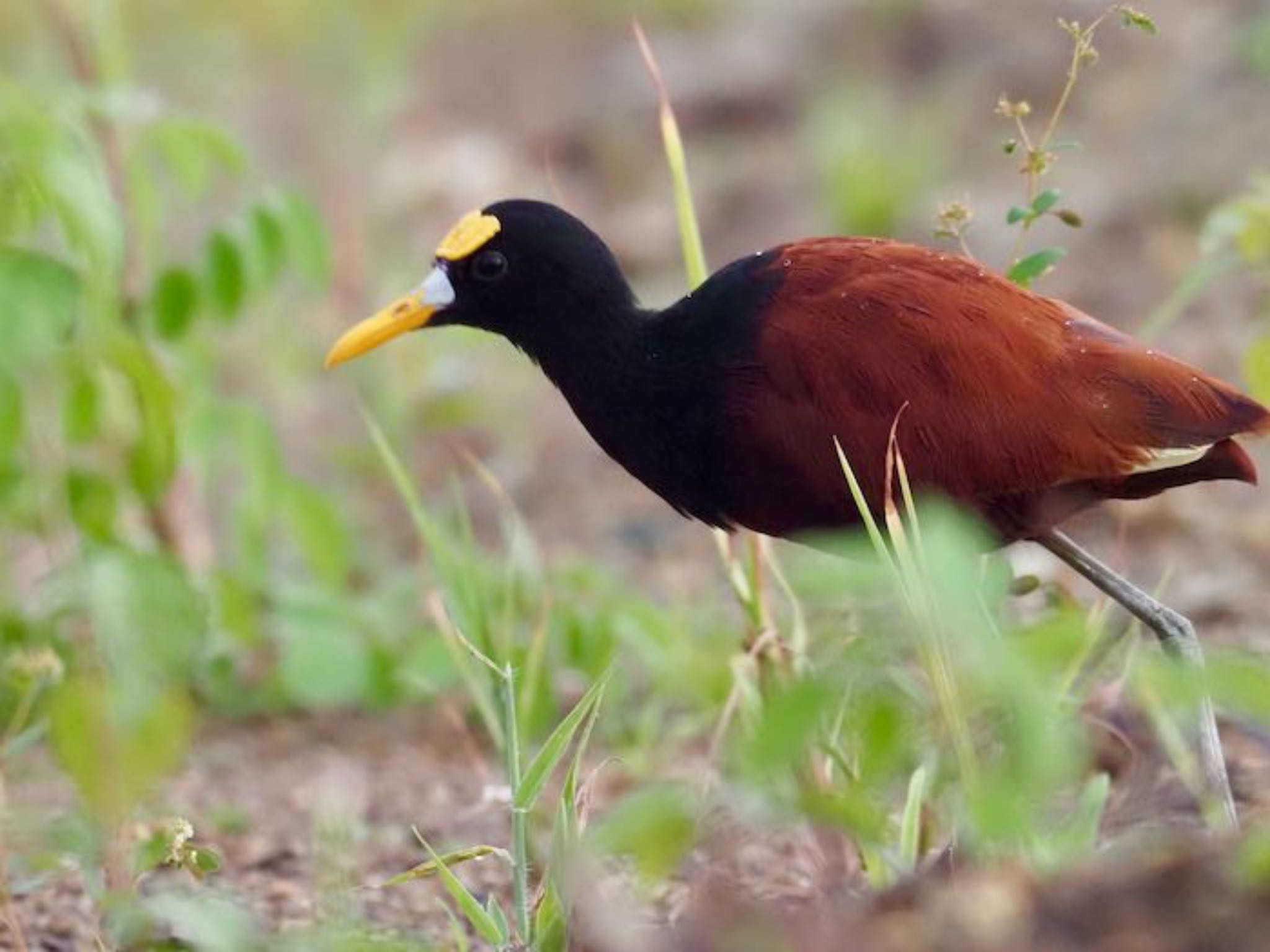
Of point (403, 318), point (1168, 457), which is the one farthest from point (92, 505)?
point (1168, 457)

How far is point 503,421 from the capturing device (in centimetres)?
659

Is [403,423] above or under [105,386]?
under

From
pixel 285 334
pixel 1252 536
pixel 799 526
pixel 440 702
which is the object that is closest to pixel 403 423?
pixel 285 334

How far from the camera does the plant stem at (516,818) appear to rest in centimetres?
256

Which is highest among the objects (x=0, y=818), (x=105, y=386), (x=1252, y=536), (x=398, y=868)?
(x=105, y=386)

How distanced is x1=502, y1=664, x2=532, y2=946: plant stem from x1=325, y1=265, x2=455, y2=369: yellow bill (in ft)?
3.09

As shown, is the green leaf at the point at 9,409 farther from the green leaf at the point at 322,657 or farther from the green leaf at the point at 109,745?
the green leaf at the point at 109,745

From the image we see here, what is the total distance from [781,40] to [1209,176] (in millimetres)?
2907

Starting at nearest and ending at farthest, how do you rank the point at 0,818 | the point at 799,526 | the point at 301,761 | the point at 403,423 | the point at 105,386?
the point at 0,818, the point at 799,526, the point at 105,386, the point at 301,761, the point at 403,423

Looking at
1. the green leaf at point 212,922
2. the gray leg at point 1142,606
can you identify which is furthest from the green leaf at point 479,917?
the gray leg at point 1142,606

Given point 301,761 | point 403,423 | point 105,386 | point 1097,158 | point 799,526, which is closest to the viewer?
point 799,526

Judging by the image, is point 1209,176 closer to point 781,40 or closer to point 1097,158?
point 1097,158

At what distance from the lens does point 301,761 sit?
4.54 metres

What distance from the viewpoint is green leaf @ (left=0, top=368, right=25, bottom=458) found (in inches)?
144
